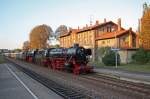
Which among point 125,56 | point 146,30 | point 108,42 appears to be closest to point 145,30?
point 146,30

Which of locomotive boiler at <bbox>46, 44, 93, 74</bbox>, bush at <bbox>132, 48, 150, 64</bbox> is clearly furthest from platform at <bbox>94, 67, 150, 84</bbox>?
bush at <bbox>132, 48, 150, 64</bbox>

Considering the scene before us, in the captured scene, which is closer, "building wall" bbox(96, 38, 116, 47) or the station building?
the station building

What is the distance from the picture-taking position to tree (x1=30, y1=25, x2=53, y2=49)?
4696 inches

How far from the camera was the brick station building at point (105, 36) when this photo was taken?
6956cm

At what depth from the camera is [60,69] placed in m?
37.1

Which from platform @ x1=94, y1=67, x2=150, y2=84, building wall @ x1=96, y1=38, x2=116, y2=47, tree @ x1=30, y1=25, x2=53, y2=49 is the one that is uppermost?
tree @ x1=30, y1=25, x2=53, y2=49

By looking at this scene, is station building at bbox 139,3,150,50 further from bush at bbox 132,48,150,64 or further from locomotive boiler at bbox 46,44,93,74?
locomotive boiler at bbox 46,44,93,74

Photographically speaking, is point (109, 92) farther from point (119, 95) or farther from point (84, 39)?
point (84, 39)

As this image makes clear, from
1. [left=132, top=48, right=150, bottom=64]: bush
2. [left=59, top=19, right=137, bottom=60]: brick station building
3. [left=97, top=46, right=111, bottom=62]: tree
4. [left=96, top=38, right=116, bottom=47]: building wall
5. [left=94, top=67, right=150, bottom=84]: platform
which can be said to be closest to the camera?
[left=94, top=67, right=150, bottom=84]: platform

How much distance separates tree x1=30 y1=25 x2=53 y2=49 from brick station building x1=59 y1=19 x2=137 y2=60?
2234cm

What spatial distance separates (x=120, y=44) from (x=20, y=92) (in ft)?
176

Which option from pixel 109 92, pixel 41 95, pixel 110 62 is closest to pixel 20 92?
pixel 41 95

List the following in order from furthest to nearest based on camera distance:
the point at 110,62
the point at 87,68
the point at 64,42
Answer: the point at 64,42, the point at 110,62, the point at 87,68

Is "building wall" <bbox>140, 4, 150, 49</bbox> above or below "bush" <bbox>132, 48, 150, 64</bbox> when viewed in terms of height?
above
